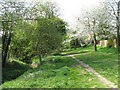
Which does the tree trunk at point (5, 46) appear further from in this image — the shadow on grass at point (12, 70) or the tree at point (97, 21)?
the tree at point (97, 21)

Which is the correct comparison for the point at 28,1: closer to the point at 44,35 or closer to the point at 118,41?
the point at 44,35

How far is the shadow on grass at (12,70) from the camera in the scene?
27406 millimetres

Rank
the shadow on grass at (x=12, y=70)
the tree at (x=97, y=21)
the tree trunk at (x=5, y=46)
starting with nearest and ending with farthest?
the shadow on grass at (x=12, y=70) < the tree trunk at (x=5, y=46) < the tree at (x=97, y=21)

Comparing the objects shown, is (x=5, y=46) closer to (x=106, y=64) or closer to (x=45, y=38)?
(x=45, y=38)

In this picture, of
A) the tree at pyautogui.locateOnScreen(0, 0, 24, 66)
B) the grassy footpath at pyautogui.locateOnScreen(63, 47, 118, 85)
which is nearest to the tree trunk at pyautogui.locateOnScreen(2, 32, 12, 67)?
the tree at pyautogui.locateOnScreen(0, 0, 24, 66)

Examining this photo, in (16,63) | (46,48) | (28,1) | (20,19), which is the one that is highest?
(28,1)

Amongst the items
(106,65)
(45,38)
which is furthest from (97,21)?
(106,65)

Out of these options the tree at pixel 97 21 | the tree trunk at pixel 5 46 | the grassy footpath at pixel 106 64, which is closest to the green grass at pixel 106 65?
the grassy footpath at pixel 106 64

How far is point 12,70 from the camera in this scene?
1241 inches

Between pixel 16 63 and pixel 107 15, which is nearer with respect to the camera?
pixel 16 63

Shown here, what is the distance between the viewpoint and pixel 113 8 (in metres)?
37.7

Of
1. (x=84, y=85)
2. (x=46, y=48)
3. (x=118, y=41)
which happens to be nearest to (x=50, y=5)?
(x=118, y=41)

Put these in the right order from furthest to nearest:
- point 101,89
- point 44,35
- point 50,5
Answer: point 50,5 < point 44,35 < point 101,89

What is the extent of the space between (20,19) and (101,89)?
66.2 feet
